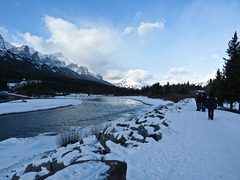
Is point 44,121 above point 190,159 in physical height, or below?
below

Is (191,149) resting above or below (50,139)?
above

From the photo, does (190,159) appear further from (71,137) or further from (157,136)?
(71,137)

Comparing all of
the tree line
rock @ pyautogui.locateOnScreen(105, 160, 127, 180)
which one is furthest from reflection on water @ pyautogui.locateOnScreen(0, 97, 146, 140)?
the tree line

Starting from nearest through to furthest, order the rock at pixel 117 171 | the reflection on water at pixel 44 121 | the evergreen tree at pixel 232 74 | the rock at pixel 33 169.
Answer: the rock at pixel 117 171 < the rock at pixel 33 169 < the reflection on water at pixel 44 121 < the evergreen tree at pixel 232 74

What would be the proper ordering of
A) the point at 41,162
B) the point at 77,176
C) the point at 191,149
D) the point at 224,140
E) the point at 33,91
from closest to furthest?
the point at 77,176 < the point at 41,162 < the point at 191,149 < the point at 224,140 < the point at 33,91

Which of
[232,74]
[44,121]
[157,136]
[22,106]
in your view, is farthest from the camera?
[22,106]

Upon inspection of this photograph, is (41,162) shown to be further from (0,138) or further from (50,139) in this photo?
(0,138)

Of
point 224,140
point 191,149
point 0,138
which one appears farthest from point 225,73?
point 0,138

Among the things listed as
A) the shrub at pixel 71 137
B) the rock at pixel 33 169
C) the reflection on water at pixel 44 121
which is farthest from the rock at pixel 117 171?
the reflection on water at pixel 44 121

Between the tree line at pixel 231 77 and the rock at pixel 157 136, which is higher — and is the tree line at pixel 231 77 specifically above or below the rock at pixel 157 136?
above

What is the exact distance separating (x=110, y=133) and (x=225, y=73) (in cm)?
2280

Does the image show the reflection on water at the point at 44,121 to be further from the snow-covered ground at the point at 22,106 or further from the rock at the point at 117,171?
the rock at the point at 117,171

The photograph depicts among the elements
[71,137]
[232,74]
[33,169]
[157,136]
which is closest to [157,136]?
[157,136]

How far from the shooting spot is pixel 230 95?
18.8 metres
